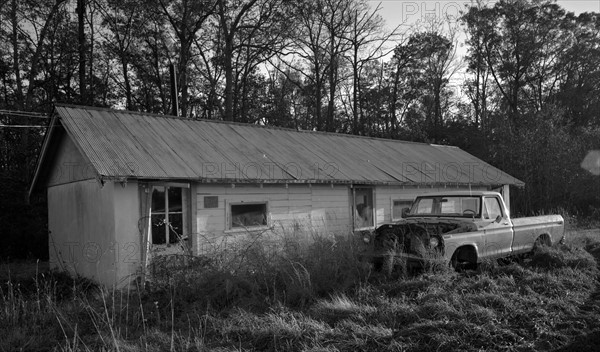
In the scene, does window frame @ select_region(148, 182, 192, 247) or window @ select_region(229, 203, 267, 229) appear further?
window @ select_region(229, 203, 267, 229)

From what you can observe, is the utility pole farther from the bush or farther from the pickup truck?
the pickup truck

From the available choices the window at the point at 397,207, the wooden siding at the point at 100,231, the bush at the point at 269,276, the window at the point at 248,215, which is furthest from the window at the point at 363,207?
the wooden siding at the point at 100,231

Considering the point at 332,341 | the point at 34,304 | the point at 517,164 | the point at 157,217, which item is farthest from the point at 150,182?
the point at 517,164

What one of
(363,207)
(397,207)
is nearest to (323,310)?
(363,207)

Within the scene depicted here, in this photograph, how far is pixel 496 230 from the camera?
9828 mm

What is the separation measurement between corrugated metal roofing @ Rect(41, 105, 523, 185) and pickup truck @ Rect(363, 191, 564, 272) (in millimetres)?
3873

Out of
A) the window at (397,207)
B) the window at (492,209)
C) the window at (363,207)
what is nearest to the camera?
the window at (492,209)

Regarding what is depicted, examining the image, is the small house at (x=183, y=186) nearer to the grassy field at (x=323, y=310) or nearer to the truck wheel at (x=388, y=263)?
the grassy field at (x=323, y=310)

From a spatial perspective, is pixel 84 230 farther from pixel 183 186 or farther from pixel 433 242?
pixel 433 242

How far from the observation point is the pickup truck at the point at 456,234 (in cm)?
877

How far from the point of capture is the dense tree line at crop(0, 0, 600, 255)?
25141mm

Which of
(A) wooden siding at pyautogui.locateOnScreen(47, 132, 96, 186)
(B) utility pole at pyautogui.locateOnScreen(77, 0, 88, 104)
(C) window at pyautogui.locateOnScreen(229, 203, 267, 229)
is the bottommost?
(C) window at pyautogui.locateOnScreen(229, 203, 267, 229)

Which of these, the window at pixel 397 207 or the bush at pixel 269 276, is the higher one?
the window at pixel 397 207

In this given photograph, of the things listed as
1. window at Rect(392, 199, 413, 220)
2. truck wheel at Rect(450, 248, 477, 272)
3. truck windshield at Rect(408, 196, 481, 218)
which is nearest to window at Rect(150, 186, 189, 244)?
truck windshield at Rect(408, 196, 481, 218)
